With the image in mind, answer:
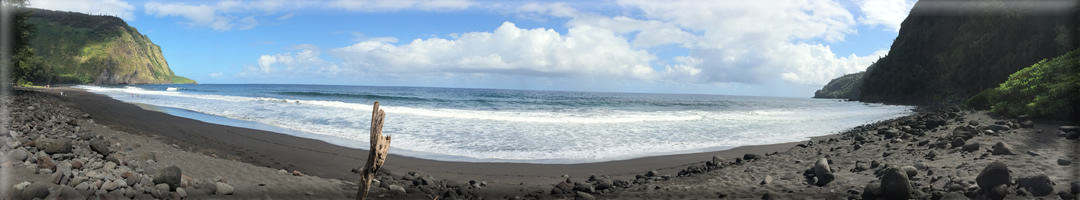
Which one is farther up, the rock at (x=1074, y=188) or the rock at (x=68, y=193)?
the rock at (x=1074, y=188)

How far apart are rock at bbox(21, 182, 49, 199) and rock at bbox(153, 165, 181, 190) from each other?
868mm

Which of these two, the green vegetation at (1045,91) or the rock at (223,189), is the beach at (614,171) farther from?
the green vegetation at (1045,91)

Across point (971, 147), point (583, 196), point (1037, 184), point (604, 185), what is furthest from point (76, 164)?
point (971, 147)

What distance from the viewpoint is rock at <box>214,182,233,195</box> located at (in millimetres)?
5324

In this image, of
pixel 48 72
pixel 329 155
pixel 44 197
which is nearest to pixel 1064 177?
pixel 44 197

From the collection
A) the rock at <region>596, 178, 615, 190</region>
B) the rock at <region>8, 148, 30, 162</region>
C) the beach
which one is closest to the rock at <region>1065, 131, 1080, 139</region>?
the beach

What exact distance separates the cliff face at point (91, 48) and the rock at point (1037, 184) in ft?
364

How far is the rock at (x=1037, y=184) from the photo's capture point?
14.3 feet

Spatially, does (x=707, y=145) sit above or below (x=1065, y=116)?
below

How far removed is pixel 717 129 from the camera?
16750 mm

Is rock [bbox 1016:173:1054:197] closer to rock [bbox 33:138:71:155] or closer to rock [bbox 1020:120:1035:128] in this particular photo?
rock [bbox 1020:120:1035:128]

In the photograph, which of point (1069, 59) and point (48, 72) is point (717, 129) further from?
point (48, 72)

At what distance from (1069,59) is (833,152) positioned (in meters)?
7.11

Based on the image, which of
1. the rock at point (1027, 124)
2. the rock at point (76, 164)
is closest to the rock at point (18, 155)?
the rock at point (76, 164)
